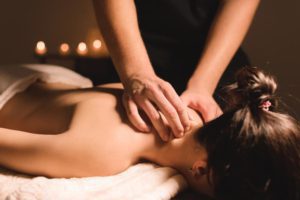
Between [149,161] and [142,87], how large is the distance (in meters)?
0.18

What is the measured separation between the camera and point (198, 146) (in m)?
0.91

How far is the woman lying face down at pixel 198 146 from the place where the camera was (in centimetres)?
79

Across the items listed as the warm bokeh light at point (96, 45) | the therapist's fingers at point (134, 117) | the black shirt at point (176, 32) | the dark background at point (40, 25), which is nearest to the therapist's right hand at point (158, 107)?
the therapist's fingers at point (134, 117)

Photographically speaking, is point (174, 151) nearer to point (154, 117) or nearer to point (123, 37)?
point (154, 117)

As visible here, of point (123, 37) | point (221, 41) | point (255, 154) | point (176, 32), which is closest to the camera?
point (255, 154)

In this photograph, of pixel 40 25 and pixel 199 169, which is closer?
pixel 199 169

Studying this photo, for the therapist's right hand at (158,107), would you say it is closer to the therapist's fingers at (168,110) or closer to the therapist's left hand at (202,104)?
the therapist's fingers at (168,110)

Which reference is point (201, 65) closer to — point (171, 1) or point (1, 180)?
point (171, 1)


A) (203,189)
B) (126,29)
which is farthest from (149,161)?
(126,29)

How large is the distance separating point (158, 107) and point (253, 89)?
0.21 meters

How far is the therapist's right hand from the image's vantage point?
2.89 feet

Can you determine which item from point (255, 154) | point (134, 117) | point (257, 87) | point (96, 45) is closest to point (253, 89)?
point (257, 87)

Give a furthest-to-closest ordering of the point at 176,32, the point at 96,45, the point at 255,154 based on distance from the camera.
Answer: the point at 96,45, the point at 176,32, the point at 255,154

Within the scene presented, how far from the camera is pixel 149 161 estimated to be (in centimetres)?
96
